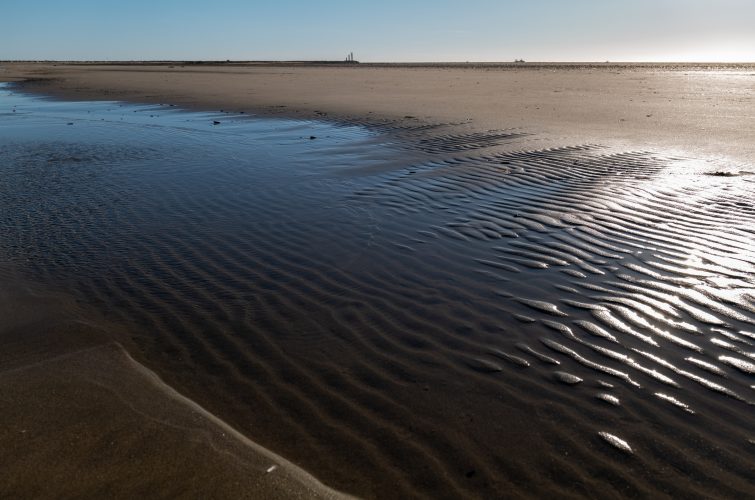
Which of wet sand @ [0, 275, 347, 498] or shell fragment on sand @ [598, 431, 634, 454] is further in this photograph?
shell fragment on sand @ [598, 431, 634, 454]

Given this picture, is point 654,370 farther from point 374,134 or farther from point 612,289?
point 374,134

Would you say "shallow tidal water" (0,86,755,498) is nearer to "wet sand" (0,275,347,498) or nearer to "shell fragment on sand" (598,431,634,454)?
"shell fragment on sand" (598,431,634,454)

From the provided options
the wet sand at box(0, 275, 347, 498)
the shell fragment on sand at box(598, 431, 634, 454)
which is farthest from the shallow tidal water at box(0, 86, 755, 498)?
the wet sand at box(0, 275, 347, 498)

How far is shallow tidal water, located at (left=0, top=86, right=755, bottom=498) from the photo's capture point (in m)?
3.19

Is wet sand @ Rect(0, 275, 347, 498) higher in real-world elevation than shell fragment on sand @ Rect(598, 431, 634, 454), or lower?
higher

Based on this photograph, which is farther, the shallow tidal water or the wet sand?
the shallow tidal water

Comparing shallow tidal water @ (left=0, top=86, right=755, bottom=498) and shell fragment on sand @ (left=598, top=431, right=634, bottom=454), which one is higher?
shallow tidal water @ (left=0, top=86, right=755, bottom=498)

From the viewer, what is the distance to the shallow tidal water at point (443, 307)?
3.19m

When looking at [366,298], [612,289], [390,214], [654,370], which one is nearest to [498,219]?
[390,214]

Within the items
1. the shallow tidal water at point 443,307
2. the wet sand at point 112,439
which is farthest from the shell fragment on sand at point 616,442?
the wet sand at point 112,439

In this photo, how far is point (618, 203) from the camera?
7.95 metres

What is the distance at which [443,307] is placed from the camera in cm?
500

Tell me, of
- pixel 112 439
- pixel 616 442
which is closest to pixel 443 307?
pixel 616 442

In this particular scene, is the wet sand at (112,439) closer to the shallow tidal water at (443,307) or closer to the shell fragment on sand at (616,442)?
the shallow tidal water at (443,307)
